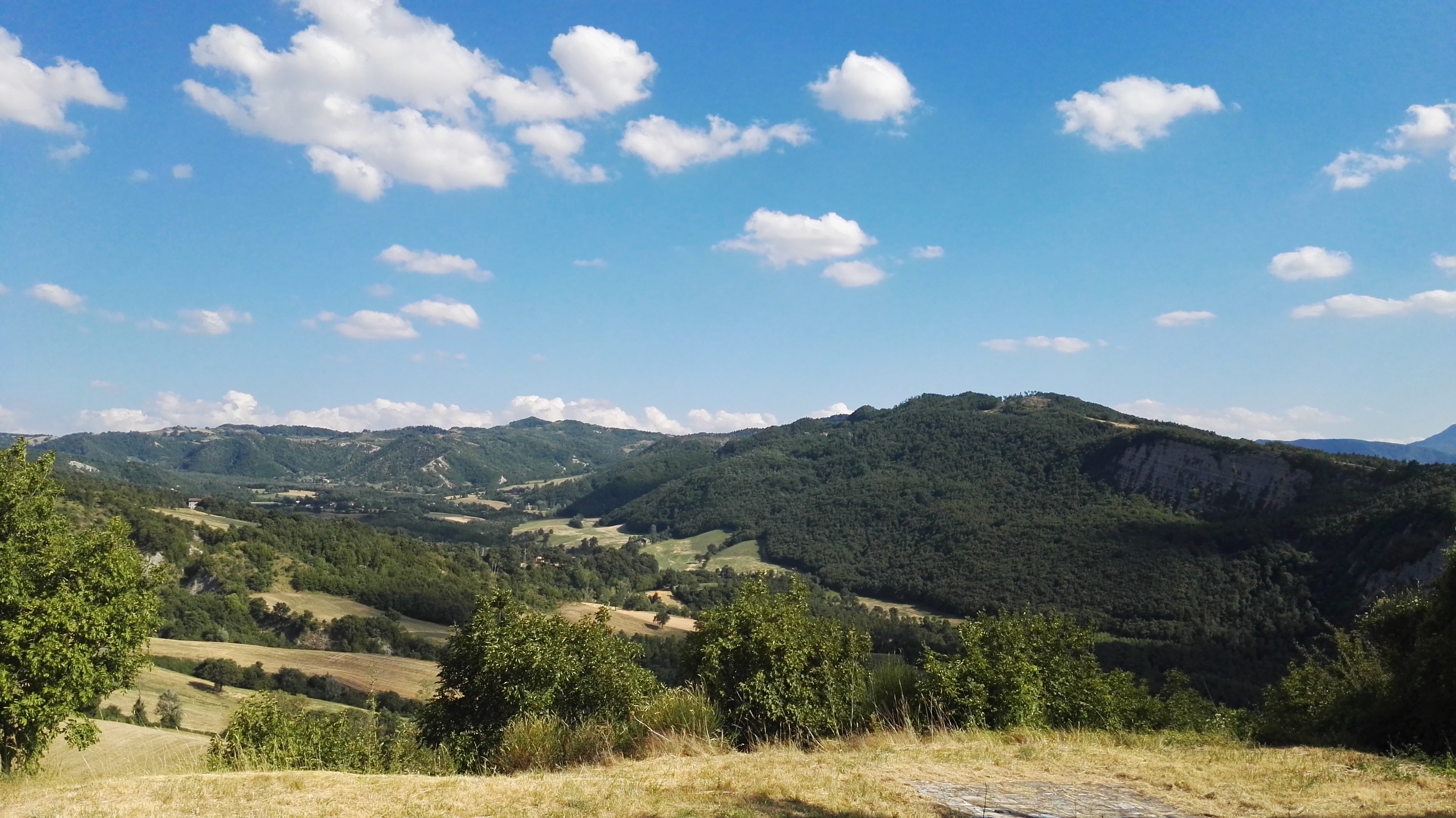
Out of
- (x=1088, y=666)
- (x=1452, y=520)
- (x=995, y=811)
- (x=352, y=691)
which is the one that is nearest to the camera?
(x=995, y=811)

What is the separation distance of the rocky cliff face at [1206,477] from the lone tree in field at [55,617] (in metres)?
146

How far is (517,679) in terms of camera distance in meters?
17.5

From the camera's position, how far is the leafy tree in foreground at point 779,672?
15.0 m

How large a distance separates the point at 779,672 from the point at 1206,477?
153928 mm

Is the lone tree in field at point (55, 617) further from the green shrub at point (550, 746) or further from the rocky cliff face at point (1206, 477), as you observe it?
the rocky cliff face at point (1206, 477)

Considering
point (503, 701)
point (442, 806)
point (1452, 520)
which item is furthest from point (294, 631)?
point (1452, 520)

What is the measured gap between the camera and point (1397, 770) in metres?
12.2

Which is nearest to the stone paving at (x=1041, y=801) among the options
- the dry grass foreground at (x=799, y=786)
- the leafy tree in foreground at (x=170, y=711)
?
the dry grass foreground at (x=799, y=786)

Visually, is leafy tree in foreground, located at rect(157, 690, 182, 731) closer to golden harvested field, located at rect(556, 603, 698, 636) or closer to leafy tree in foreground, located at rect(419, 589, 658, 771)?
leafy tree in foreground, located at rect(419, 589, 658, 771)

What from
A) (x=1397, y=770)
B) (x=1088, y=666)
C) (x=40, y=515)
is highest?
(x=40, y=515)

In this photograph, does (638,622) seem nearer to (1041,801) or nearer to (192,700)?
(192,700)

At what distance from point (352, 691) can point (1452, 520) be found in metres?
118

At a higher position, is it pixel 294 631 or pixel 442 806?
pixel 442 806

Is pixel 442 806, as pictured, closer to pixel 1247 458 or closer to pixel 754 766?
→ pixel 754 766
